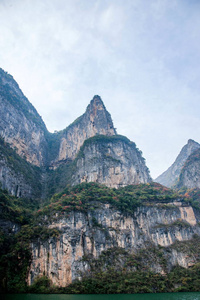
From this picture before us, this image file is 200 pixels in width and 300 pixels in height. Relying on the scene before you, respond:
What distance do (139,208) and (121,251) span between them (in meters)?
8.66

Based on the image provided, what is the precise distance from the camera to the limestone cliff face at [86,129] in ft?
198

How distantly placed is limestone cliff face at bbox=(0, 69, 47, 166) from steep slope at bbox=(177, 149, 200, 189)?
42.8m

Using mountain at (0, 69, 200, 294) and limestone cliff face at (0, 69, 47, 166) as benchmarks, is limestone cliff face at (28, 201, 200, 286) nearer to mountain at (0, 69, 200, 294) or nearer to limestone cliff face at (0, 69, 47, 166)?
mountain at (0, 69, 200, 294)

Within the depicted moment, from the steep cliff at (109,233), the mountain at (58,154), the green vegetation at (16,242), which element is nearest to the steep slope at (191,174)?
the mountain at (58,154)

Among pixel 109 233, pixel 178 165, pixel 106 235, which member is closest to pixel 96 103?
pixel 109 233

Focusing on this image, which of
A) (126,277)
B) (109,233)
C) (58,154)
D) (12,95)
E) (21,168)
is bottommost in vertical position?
(126,277)

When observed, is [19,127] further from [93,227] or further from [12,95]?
[93,227]

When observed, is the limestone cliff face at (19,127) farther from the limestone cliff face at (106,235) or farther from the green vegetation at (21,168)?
the limestone cliff face at (106,235)

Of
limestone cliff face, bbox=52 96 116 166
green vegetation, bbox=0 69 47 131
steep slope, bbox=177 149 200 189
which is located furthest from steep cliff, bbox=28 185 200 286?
green vegetation, bbox=0 69 47 131

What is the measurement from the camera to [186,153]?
8600 cm

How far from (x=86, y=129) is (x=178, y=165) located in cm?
5023

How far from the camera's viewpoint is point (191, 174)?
60938 mm

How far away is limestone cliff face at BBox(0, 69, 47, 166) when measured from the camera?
51341 millimetres

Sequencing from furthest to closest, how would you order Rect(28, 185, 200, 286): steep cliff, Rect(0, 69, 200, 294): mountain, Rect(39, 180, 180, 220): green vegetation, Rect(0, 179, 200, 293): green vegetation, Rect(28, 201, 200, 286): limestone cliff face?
Rect(39, 180, 180, 220): green vegetation → Rect(28, 185, 200, 286): steep cliff → Rect(28, 201, 200, 286): limestone cliff face → Rect(0, 69, 200, 294): mountain → Rect(0, 179, 200, 293): green vegetation
